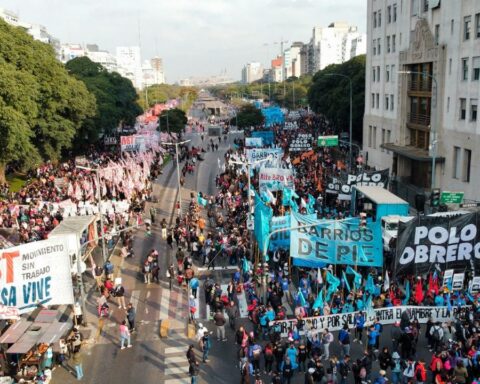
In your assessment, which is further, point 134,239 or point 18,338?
point 134,239

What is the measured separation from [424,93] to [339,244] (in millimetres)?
26139

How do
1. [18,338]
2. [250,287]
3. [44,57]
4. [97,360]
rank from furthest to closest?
[44,57] → [250,287] → [97,360] → [18,338]

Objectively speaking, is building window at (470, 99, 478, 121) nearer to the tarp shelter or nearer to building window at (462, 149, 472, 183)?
building window at (462, 149, 472, 183)

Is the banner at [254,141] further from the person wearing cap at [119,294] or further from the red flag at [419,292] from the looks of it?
the red flag at [419,292]

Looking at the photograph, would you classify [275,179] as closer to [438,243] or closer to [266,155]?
[266,155]

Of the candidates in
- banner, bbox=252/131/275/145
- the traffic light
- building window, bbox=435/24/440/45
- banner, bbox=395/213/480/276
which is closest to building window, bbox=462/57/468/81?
building window, bbox=435/24/440/45

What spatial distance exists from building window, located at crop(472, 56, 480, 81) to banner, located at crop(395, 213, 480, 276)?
1861 centimetres

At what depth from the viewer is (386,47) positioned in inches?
1991

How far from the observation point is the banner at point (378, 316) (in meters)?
19.0

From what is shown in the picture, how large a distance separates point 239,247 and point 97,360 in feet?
35.3

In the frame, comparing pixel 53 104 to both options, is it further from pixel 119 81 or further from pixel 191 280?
pixel 119 81

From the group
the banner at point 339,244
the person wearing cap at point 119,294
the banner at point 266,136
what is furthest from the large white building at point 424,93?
the person wearing cap at point 119,294

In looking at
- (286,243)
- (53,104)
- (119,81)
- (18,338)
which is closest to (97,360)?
(18,338)

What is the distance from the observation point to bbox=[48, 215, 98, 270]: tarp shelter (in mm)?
24562
